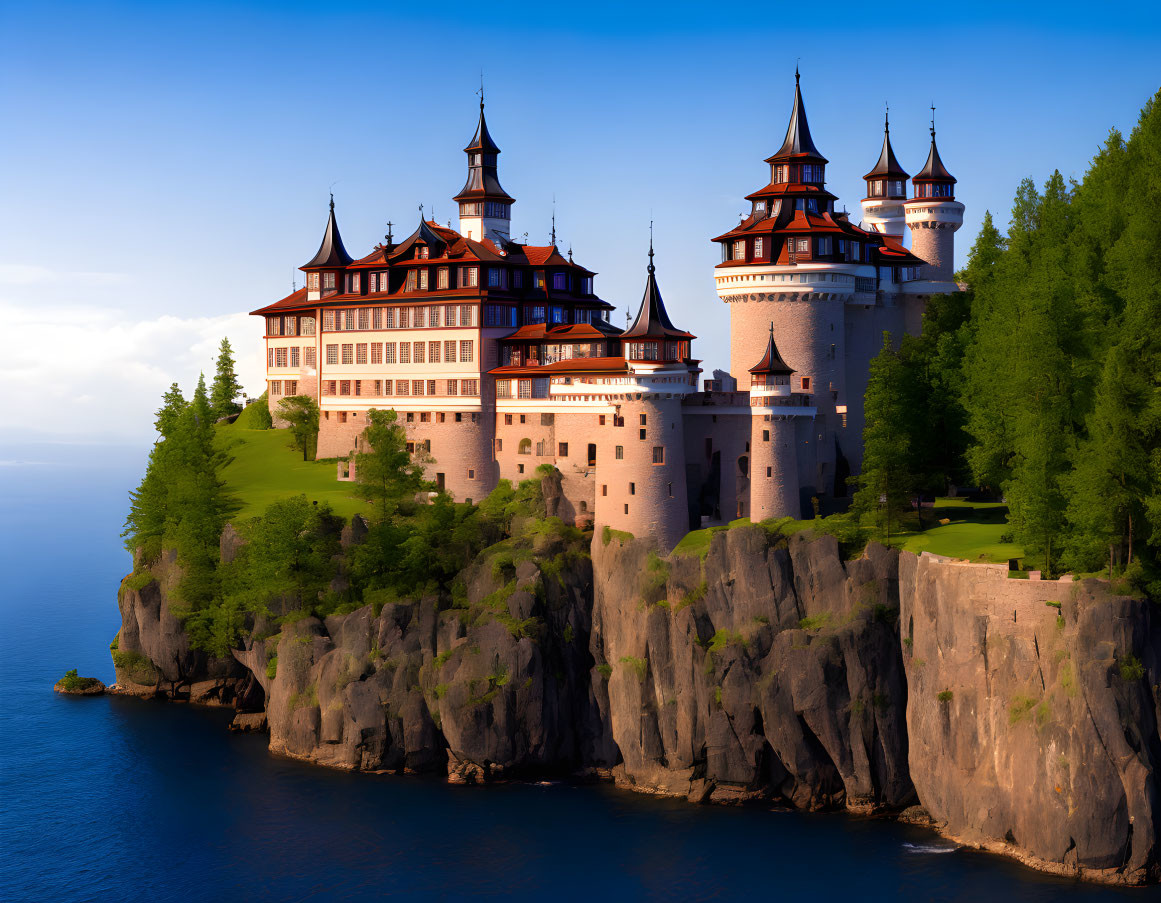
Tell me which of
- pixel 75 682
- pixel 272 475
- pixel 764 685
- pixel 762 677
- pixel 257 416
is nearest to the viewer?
pixel 764 685

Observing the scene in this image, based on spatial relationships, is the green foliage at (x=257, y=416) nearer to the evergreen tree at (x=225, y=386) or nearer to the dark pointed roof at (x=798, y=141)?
the evergreen tree at (x=225, y=386)

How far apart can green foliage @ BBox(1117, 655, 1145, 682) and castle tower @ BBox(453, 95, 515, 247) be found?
69.0 meters

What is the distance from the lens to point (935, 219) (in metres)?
118

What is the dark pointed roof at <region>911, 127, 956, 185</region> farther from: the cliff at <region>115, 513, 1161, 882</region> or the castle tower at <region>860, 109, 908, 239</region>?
the cliff at <region>115, 513, 1161, 882</region>

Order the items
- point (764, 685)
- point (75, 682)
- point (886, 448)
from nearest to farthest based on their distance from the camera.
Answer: point (764, 685) < point (886, 448) < point (75, 682)

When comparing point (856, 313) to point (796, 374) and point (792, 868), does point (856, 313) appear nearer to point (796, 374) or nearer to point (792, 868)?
point (796, 374)

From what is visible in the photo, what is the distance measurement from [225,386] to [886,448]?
285ft

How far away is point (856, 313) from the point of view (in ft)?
369

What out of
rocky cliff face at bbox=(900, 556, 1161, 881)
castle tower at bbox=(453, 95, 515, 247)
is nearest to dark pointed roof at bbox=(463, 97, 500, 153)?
castle tower at bbox=(453, 95, 515, 247)

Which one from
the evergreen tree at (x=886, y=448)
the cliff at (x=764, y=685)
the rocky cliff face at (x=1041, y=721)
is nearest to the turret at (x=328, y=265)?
the cliff at (x=764, y=685)

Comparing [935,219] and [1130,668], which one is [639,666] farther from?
[935,219]

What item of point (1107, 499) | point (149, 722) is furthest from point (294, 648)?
point (1107, 499)

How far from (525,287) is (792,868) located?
5806 cm

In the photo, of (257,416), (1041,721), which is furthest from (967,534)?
(257,416)
